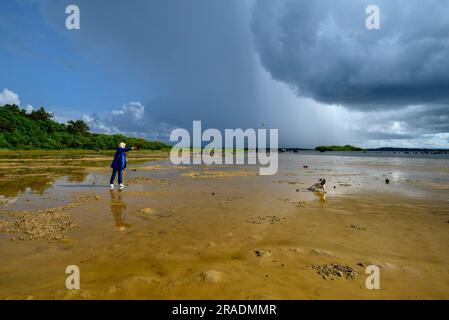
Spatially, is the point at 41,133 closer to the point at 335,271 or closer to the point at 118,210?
the point at 118,210

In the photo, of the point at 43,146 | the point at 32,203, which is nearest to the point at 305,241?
the point at 32,203

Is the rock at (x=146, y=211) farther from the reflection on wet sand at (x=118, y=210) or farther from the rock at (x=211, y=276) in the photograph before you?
the rock at (x=211, y=276)

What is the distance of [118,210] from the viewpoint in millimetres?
11445

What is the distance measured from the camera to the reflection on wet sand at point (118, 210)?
9310mm

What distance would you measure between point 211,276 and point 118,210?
7.37m

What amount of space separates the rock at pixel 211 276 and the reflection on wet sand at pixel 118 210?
4.40m

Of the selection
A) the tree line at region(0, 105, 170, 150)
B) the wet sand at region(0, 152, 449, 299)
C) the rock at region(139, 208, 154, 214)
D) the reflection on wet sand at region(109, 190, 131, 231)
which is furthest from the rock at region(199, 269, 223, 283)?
the tree line at region(0, 105, 170, 150)

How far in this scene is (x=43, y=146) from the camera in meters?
78.1

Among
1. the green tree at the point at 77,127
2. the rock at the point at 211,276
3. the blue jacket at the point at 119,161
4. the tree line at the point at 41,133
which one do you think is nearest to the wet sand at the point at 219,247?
the rock at the point at 211,276

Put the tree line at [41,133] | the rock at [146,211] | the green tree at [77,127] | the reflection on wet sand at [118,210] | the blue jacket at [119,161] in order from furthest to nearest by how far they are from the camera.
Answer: the green tree at [77,127], the tree line at [41,133], the blue jacket at [119,161], the rock at [146,211], the reflection on wet sand at [118,210]

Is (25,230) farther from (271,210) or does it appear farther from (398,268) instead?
(398,268)

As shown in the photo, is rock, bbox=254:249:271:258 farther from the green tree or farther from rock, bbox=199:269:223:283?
the green tree

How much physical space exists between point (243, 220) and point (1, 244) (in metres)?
7.46

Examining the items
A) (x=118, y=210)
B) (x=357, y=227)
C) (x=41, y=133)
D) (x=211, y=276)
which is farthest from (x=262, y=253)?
(x=41, y=133)
